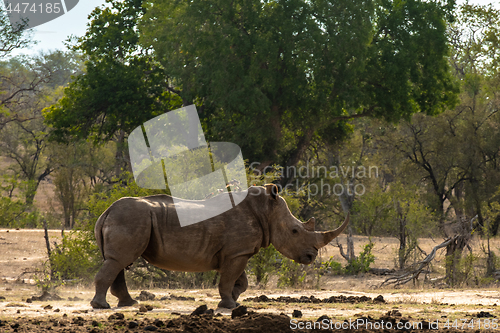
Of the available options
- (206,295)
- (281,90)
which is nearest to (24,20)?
(281,90)

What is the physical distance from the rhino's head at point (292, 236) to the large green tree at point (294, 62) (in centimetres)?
1147

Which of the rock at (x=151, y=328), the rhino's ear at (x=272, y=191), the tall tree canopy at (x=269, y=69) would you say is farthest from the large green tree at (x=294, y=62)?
the rock at (x=151, y=328)

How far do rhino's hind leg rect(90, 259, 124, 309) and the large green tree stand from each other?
40.4ft

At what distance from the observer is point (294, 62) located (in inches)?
736

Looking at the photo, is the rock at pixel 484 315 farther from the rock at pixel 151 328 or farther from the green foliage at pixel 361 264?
the green foliage at pixel 361 264

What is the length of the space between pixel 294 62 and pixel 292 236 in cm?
1281

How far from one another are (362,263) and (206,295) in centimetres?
832

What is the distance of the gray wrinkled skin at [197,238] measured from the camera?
6.11 m

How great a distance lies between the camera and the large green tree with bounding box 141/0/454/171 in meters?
18.4

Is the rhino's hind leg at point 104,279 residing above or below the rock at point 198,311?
above

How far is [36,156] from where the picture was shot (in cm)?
3553

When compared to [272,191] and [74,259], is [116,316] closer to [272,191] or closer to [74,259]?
[272,191]

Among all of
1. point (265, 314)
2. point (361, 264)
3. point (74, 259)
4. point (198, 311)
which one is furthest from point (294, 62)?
point (265, 314)

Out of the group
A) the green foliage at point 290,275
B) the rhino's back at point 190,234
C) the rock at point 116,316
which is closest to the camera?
the rock at point 116,316
